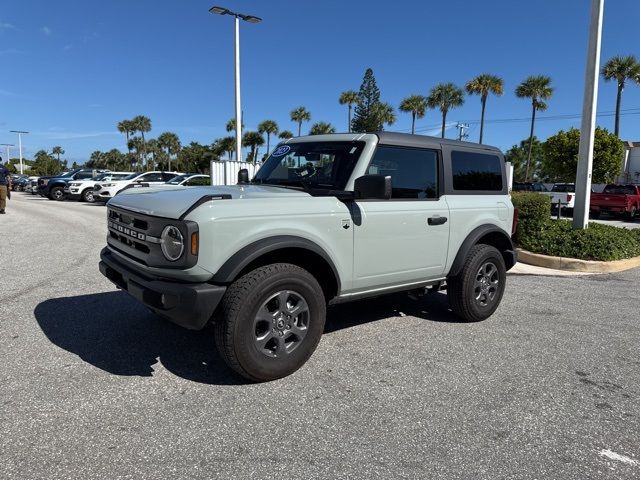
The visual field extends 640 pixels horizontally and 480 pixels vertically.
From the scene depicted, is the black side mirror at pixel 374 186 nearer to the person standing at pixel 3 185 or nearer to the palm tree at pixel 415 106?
the person standing at pixel 3 185

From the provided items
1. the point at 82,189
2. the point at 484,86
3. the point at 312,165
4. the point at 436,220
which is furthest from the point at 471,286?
the point at 484,86

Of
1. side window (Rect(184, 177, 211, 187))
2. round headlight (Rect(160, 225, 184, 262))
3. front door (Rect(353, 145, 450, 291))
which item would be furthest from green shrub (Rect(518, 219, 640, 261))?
side window (Rect(184, 177, 211, 187))

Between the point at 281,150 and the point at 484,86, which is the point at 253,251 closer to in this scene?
the point at 281,150

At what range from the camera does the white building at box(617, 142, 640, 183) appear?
43.4 metres

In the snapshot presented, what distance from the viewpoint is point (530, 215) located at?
941cm

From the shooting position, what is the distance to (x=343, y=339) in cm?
446

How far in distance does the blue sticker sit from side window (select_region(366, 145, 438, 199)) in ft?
3.50

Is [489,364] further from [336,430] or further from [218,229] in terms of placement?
[218,229]

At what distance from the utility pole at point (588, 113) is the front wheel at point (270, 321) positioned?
337 inches

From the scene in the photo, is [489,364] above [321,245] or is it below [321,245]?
below

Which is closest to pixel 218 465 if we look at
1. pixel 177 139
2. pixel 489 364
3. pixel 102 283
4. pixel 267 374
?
pixel 267 374

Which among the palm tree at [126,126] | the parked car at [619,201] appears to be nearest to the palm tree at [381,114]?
the parked car at [619,201]

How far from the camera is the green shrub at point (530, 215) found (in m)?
9.38

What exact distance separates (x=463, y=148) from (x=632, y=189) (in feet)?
67.3
